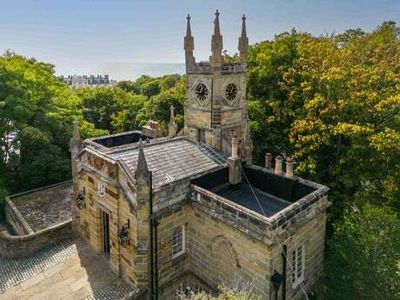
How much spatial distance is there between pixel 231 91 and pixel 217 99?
57.6 inches

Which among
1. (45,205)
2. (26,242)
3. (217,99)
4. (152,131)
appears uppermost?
(217,99)

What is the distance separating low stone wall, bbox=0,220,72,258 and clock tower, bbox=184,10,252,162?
11.2 metres

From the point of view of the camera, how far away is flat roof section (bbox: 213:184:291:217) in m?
17.5

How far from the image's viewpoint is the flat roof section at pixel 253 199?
17484 mm

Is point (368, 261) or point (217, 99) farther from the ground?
A: point (217, 99)

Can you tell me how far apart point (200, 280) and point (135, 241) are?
4.29 m

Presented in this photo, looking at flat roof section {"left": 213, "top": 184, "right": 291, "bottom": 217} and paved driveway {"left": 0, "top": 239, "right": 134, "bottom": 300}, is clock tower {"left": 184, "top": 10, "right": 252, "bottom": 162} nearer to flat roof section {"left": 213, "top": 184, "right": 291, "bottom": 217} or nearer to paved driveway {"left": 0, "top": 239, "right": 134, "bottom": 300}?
flat roof section {"left": 213, "top": 184, "right": 291, "bottom": 217}

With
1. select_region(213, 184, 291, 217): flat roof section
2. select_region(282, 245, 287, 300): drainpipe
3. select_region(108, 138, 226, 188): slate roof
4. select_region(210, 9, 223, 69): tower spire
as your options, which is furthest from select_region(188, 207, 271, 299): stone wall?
select_region(210, 9, 223, 69): tower spire

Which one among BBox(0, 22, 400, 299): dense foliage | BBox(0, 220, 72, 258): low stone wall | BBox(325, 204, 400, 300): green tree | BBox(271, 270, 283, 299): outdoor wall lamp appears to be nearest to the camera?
BBox(325, 204, 400, 300): green tree

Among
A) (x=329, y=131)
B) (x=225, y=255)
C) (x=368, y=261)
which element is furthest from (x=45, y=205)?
(x=368, y=261)

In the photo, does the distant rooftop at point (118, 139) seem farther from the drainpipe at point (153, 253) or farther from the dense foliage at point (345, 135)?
the drainpipe at point (153, 253)

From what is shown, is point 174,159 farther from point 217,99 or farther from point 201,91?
point 201,91

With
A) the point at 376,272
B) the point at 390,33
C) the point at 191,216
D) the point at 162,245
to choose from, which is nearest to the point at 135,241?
the point at 162,245

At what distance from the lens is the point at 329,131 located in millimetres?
21797
